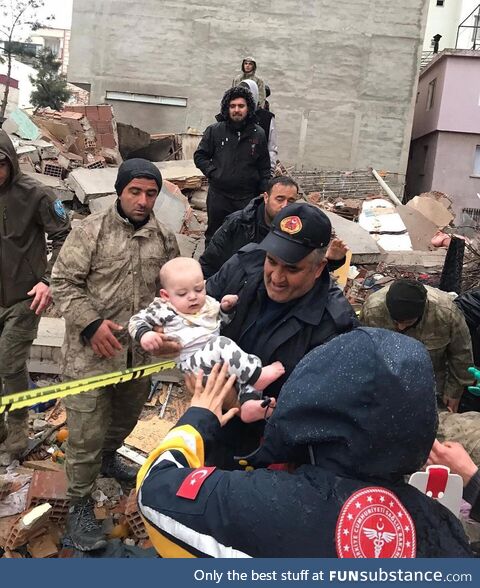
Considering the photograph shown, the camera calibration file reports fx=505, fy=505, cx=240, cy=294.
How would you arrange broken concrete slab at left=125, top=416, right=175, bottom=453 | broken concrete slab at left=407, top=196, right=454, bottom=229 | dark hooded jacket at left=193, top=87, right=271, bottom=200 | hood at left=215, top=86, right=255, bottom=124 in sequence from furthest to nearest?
broken concrete slab at left=407, top=196, right=454, bottom=229 → dark hooded jacket at left=193, top=87, right=271, bottom=200 → hood at left=215, top=86, right=255, bottom=124 → broken concrete slab at left=125, top=416, right=175, bottom=453

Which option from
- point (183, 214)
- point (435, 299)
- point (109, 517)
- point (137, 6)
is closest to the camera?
point (109, 517)

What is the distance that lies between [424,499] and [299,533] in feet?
1.16

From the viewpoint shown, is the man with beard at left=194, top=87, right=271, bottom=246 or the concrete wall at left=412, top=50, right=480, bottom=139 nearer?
the man with beard at left=194, top=87, right=271, bottom=246

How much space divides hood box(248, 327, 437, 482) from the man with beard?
4613mm

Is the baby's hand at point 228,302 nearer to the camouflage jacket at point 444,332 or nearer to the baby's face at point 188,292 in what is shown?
the baby's face at point 188,292

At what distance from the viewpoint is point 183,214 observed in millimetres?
8609

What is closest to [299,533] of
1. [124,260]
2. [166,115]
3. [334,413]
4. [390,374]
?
[334,413]

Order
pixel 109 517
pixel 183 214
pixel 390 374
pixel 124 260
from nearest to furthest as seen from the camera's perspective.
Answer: pixel 390 374 < pixel 124 260 < pixel 109 517 < pixel 183 214

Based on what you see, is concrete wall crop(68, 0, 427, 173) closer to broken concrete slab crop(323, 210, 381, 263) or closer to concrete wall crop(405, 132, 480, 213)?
concrete wall crop(405, 132, 480, 213)

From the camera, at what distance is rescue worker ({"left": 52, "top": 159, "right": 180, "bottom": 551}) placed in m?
2.99

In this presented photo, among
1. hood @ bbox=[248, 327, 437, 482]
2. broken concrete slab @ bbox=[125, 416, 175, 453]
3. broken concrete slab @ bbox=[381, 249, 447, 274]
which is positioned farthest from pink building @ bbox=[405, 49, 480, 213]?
hood @ bbox=[248, 327, 437, 482]

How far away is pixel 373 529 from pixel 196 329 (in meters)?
1.47

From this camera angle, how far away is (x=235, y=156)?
5684mm

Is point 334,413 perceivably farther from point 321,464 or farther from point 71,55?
point 71,55
